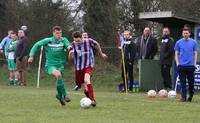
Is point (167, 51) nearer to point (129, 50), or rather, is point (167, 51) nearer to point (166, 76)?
point (166, 76)

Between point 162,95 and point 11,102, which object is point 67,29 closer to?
point 162,95

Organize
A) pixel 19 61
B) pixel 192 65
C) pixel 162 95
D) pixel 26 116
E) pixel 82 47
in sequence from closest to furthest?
pixel 26 116 < pixel 82 47 < pixel 192 65 < pixel 162 95 < pixel 19 61

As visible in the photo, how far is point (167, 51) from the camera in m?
20.3

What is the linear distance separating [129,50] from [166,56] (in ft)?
4.43

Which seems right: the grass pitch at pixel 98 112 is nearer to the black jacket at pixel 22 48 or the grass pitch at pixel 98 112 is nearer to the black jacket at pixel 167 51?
the black jacket at pixel 167 51

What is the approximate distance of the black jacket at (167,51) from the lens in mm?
20281

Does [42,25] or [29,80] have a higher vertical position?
[42,25]

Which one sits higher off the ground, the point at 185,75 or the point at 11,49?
the point at 11,49

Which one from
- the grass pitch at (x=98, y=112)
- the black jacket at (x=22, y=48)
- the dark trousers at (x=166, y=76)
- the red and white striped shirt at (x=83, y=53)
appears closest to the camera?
the grass pitch at (x=98, y=112)

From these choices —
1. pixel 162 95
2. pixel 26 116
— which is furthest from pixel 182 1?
Result: pixel 26 116

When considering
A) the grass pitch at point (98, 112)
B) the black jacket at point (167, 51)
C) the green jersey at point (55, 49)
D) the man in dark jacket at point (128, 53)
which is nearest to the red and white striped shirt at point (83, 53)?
the green jersey at point (55, 49)

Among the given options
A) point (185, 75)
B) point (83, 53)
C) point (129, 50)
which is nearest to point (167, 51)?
point (129, 50)

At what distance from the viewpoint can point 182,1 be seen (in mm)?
40219

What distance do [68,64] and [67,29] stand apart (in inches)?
304
